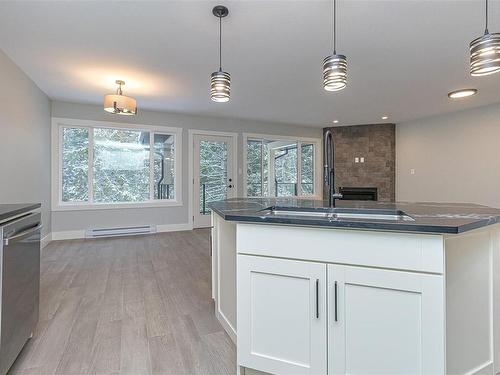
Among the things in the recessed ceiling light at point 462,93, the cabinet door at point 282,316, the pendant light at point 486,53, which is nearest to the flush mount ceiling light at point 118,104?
the cabinet door at point 282,316

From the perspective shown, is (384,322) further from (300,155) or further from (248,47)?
(300,155)

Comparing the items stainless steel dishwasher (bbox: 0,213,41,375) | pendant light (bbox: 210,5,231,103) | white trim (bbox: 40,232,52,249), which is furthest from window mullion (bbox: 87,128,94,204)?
pendant light (bbox: 210,5,231,103)

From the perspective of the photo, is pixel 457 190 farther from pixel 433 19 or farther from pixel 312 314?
pixel 312 314

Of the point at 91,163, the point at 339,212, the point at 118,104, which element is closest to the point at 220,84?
the point at 339,212

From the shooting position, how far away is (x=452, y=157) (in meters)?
5.88

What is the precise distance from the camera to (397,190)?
7055 millimetres

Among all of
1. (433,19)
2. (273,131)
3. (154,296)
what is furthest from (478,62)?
(273,131)

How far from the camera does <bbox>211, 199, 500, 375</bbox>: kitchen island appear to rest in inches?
46.1

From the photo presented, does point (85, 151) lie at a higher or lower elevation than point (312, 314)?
higher

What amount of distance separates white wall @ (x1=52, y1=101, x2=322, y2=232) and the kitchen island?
15.2ft

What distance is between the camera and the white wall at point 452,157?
5262 millimetres

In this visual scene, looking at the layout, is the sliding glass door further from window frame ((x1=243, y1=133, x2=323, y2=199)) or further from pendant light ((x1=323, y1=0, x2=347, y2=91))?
pendant light ((x1=323, y1=0, x2=347, y2=91))

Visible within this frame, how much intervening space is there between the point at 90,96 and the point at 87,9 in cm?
270

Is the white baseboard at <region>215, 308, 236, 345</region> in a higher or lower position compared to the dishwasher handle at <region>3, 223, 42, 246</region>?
lower
